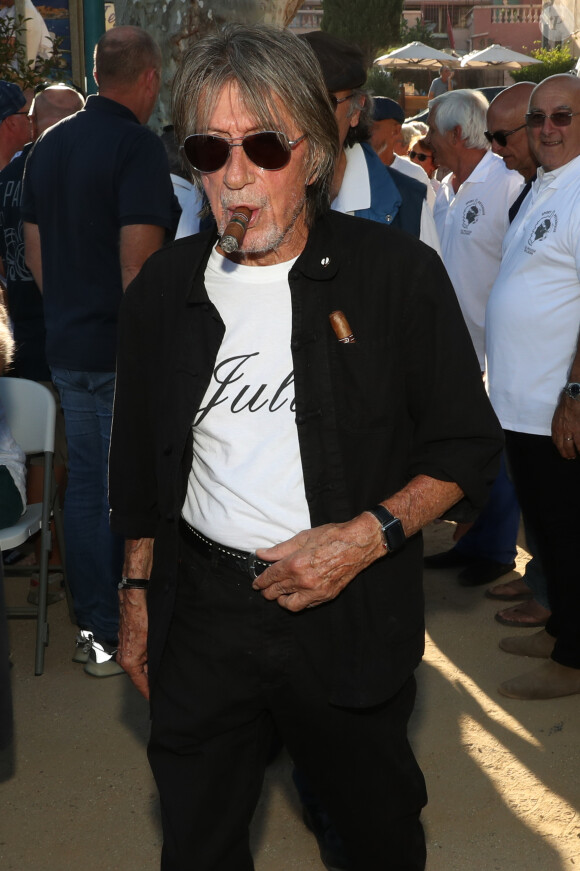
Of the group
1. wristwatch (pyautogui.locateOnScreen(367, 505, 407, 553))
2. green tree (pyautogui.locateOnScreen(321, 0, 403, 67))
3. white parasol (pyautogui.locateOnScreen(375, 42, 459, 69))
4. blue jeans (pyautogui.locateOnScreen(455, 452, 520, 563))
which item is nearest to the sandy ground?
blue jeans (pyautogui.locateOnScreen(455, 452, 520, 563))

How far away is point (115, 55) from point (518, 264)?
183 centimetres

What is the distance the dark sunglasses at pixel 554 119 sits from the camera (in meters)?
3.97

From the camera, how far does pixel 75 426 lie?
4262 mm

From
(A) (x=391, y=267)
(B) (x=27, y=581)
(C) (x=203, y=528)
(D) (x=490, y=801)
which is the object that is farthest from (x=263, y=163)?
(B) (x=27, y=581)

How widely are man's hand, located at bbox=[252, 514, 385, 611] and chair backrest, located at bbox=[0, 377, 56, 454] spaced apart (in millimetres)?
2701

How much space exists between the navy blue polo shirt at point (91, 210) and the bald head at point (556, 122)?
143 cm

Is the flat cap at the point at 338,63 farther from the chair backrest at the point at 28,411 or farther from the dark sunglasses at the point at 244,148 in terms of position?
the chair backrest at the point at 28,411

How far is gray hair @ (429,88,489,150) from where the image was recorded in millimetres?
6023

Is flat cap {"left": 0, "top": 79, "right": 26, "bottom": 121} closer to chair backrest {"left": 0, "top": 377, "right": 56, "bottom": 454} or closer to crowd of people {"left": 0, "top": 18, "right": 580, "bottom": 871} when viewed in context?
chair backrest {"left": 0, "top": 377, "right": 56, "bottom": 454}

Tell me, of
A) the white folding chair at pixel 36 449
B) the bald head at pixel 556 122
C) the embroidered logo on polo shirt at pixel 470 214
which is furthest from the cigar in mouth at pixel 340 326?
the embroidered logo on polo shirt at pixel 470 214

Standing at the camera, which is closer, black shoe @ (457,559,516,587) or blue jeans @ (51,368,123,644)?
blue jeans @ (51,368,123,644)

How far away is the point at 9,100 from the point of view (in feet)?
19.3

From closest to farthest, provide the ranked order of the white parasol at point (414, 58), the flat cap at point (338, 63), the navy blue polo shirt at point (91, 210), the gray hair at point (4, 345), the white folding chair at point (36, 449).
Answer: the gray hair at point (4, 345) → the flat cap at point (338, 63) → the navy blue polo shirt at point (91, 210) → the white folding chair at point (36, 449) → the white parasol at point (414, 58)

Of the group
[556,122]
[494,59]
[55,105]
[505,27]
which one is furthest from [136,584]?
[505,27]
